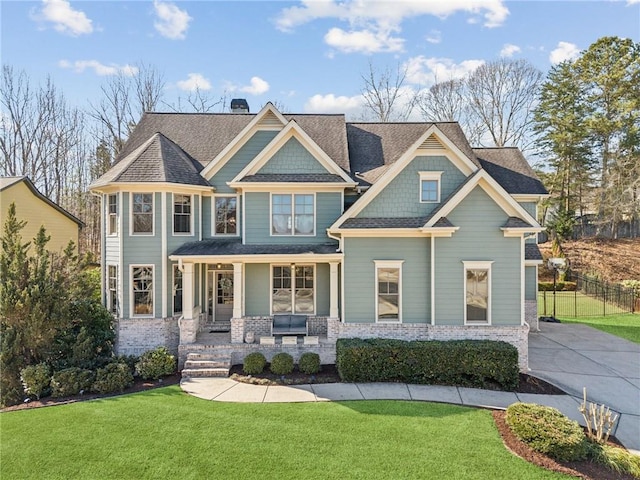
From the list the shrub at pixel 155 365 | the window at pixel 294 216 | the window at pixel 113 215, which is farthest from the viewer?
the window at pixel 294 216

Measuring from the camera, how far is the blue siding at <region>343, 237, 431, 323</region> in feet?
38.2

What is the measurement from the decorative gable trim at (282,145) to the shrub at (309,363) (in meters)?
6.50

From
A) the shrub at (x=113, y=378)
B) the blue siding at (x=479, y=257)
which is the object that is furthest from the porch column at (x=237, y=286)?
the blue siding at (x=479, y=257)

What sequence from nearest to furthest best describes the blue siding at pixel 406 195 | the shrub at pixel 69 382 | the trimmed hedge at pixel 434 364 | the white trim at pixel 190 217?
the shrub at pixel 69 382, the trimmed hedge at pixel 434 364, the blue siding at pixel 406 195, the white trim at pixel 190 217

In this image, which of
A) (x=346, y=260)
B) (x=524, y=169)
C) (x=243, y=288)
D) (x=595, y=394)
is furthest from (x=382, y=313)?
(x=524, y=169)

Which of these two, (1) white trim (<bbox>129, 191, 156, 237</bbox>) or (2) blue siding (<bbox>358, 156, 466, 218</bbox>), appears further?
(1) white trim (<bbox>129, 191, 156, 237</bbox>)

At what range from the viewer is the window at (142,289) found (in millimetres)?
12430

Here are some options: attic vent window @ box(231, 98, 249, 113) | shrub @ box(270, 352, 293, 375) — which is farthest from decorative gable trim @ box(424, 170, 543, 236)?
attic vent window @ box(231, 98, 249, 113)

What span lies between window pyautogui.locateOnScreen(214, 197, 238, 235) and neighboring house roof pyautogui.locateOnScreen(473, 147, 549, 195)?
476 inches

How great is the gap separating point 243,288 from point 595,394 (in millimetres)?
11684

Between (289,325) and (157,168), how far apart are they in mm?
7673

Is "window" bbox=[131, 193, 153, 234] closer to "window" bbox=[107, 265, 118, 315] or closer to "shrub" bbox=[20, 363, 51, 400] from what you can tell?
"window" bbox=[107, 265, 118, 315]

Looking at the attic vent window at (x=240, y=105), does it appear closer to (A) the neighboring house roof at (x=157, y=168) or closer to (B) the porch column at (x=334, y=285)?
(A) the neighboring house roof at (x=157, y=168)

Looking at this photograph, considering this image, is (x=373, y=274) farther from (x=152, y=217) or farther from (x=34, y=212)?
(x=34, y=212)
